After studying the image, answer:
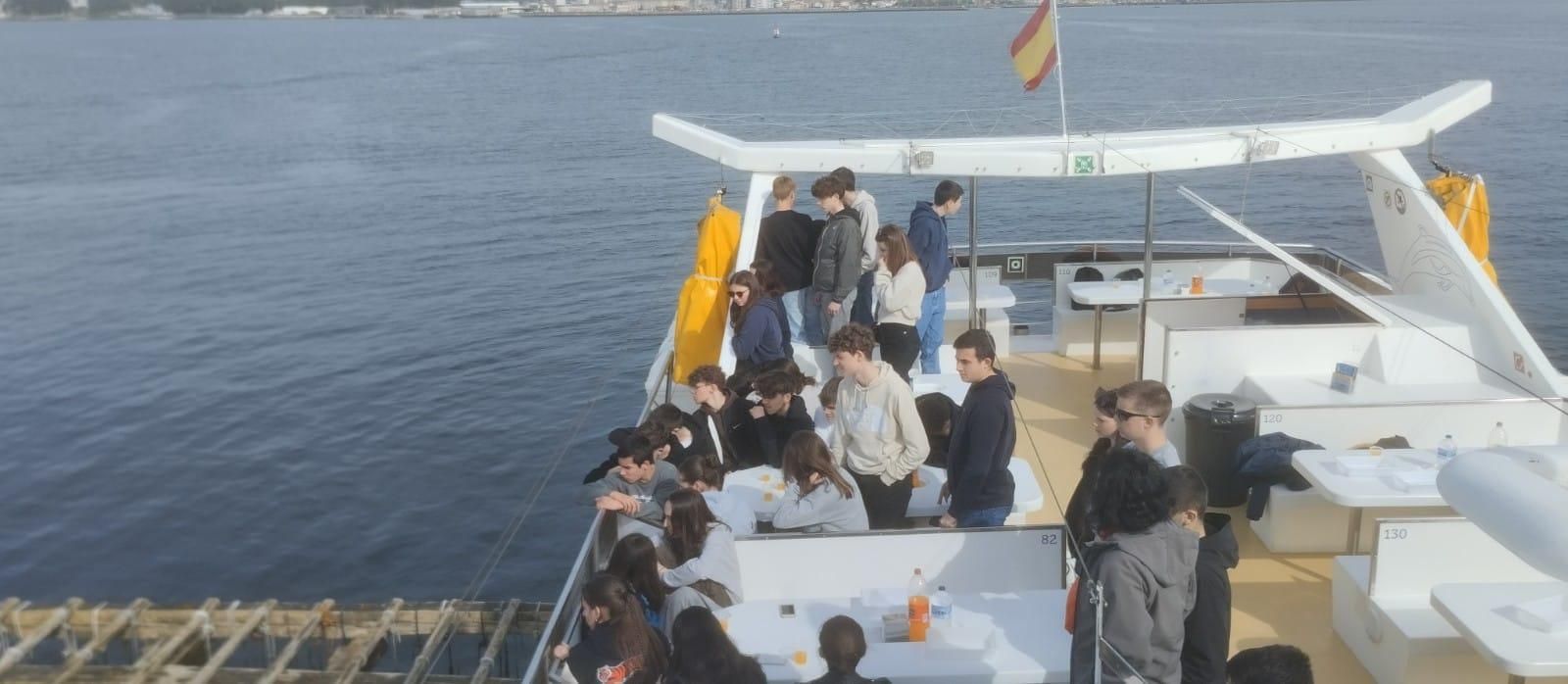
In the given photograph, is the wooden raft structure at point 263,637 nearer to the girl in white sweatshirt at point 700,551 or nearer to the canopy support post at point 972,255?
the canopy support post at point 972,255

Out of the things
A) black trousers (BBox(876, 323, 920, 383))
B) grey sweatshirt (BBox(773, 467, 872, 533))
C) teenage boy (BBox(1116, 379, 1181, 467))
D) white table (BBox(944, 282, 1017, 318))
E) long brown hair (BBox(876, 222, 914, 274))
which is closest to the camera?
teenage boy (BBox(1116, 379, 1181, 467))

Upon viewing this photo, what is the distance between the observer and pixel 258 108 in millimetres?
52188

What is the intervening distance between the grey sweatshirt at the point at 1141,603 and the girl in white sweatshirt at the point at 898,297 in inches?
142

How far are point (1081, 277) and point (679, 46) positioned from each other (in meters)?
69.4

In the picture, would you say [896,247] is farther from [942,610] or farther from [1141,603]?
[1141,603]

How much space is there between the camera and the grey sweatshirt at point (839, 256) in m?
7.84

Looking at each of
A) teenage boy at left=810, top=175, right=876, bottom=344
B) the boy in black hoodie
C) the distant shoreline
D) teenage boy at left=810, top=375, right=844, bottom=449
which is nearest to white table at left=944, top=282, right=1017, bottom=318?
teenage boy at left=810, top=175, right=876, bottom=344

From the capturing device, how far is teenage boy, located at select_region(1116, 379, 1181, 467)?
4.91 meters

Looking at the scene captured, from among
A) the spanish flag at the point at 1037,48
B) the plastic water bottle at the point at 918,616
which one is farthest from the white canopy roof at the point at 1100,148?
the plastic water bottle at the point at 918,616

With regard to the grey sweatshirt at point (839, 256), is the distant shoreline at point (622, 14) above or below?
above

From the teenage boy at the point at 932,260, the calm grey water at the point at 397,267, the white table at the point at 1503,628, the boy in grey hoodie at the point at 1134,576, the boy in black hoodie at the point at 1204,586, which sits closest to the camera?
the boy in grey hoodie at the point at 1134,576

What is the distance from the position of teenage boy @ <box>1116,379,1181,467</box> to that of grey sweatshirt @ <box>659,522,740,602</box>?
64.1 inches

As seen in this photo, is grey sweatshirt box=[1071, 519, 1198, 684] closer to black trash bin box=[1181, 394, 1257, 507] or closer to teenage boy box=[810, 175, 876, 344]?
Result: black trash bin box=[1181, 394, 1257, 507]

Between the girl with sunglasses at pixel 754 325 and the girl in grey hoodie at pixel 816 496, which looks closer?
the girl in grey hoodie at pixel 816 496
